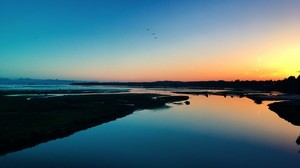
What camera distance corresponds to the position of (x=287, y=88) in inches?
6117

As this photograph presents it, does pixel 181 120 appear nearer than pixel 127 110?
Yes

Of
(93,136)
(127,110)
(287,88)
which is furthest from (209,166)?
(287,88)

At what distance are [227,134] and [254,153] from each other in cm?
963

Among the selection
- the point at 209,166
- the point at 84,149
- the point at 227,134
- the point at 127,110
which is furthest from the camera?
the point at 127,110

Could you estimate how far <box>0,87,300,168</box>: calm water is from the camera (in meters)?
22.8

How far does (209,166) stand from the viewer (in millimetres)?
21938

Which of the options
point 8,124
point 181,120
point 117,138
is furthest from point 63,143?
point 181,120

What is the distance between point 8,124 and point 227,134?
86.7 feet

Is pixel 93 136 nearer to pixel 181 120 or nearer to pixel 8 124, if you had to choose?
pixel 8 124

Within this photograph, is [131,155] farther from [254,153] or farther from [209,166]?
[254,153]

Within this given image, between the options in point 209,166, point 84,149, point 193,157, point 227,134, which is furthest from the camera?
point 227,134

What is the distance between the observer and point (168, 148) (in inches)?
1079

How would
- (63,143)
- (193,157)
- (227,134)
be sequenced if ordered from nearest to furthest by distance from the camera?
(193,157), (63,143), (227,134)

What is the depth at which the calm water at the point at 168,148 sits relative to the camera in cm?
2277
